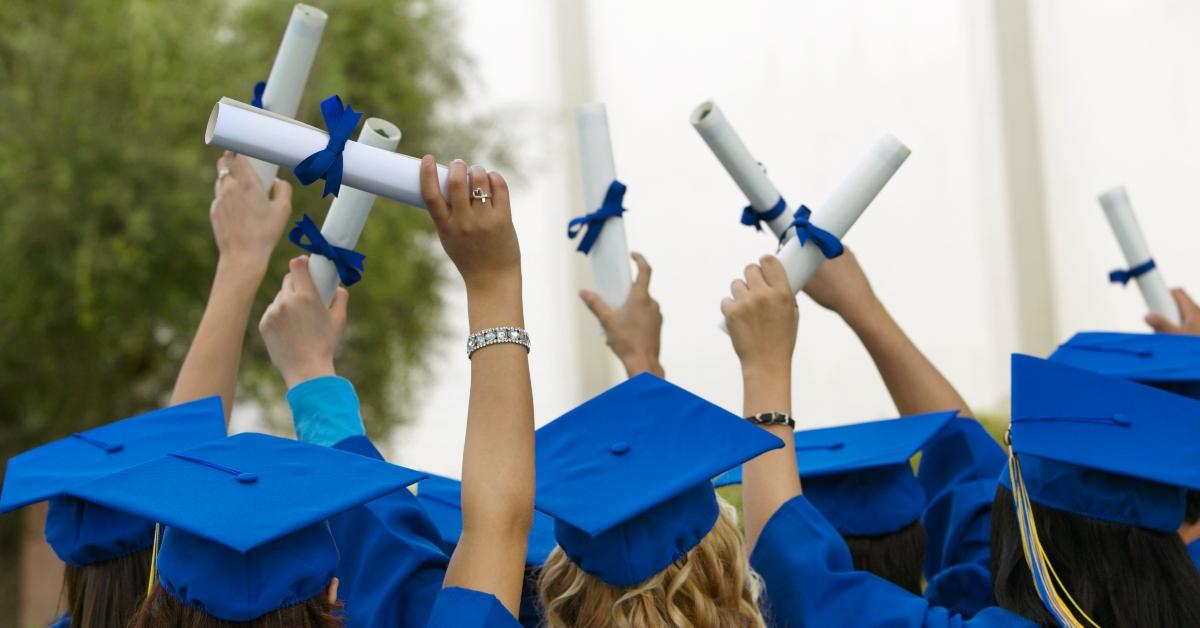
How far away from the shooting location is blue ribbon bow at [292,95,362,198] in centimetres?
129

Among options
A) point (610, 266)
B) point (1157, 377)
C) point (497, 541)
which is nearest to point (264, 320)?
point (610, 266)

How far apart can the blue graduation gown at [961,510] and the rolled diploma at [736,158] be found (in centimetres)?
53

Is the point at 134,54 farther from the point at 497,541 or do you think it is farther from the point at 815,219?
the point at 497,541

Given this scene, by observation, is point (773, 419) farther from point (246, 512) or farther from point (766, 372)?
point (246, 512)

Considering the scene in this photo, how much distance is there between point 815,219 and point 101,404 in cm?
429

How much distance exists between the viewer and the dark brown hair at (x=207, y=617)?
49.8 inches

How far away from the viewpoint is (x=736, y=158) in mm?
1984

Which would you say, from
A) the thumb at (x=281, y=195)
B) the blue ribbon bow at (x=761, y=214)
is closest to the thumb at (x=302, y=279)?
the thumb at (x=281, y=195)

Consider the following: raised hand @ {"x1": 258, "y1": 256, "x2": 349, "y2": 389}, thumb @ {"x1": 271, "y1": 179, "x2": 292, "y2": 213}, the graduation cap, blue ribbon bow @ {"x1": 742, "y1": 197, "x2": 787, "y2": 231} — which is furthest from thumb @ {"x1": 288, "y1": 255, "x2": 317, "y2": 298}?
the graduation cap

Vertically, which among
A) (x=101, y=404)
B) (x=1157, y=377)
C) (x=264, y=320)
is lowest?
(x=1157, y=377)

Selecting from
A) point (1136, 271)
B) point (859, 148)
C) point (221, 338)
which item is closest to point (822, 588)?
point (221, 338)

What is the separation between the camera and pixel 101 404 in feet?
17.2

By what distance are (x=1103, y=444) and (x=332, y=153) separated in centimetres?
109

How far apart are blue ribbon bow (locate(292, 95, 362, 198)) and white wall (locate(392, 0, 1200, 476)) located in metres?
5.48
